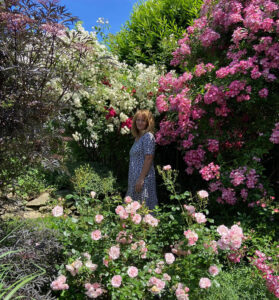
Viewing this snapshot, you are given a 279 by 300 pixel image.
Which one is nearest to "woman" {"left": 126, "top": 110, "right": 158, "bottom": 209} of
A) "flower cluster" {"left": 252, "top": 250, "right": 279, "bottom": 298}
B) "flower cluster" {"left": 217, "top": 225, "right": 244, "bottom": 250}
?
"flower cluster" {"left": 252, "top": 250, "right": 279, "bottom": 298}

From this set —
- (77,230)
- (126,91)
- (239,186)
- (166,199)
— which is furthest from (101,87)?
(77,230)

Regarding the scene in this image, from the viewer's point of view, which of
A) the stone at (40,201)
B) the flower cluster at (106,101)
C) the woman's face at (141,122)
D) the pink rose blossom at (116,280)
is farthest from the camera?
the stone at (40,201)

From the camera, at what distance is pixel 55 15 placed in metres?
2.68

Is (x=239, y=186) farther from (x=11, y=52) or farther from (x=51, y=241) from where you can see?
(x=11, y=52)

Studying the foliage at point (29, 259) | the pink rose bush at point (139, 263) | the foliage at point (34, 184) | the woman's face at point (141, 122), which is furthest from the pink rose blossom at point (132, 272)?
the foliage at point (34, 184)

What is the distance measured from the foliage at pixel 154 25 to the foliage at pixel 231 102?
3431mm

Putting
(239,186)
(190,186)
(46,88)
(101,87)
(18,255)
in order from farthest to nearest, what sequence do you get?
(101,87) < (190,186) < (239,186) < (46,88) < (18,255)

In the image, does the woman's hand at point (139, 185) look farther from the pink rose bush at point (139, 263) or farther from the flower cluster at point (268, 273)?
the flower cluster at point (268, 273)

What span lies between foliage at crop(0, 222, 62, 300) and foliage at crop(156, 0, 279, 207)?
190 cm

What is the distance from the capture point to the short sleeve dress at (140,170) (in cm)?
383

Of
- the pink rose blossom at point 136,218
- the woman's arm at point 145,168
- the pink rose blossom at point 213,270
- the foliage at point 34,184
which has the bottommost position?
the pink rose blossom at point 213,270

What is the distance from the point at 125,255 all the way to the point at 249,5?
3439 millimetres

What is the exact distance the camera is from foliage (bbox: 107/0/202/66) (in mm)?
7922

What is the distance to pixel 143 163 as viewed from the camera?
3881 mm
